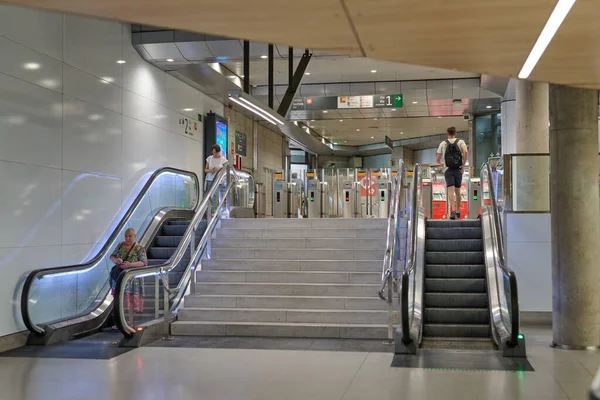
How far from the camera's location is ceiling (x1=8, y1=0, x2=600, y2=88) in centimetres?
356

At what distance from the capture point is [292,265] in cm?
1073

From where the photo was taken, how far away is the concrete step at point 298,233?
11.7 meters

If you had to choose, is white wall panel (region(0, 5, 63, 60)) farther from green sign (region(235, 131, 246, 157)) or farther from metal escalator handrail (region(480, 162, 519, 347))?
green sign (region(235, 131, 246, 157))

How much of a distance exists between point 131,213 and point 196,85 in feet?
16.2

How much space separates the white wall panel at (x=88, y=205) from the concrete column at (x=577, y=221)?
20.8 ft

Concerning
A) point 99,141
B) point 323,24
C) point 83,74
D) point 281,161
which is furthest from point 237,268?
point 281,161

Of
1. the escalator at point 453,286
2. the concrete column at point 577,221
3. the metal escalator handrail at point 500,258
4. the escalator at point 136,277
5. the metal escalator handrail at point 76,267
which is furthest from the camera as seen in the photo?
the escalator at point 136,277

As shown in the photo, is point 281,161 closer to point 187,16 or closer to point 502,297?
point 502,297

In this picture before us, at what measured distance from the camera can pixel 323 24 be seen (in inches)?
154

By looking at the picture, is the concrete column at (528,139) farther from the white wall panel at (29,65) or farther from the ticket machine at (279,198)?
the white wall panel at (29,65)

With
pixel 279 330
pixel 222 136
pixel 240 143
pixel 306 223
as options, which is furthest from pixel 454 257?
pixel 240 143

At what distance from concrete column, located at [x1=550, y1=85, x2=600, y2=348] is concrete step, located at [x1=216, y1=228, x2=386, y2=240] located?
393 centimetres

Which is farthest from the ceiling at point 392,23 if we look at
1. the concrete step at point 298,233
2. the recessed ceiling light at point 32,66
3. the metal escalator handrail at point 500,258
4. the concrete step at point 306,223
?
the concrete step at point 306,223

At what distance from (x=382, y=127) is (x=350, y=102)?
1025cm
